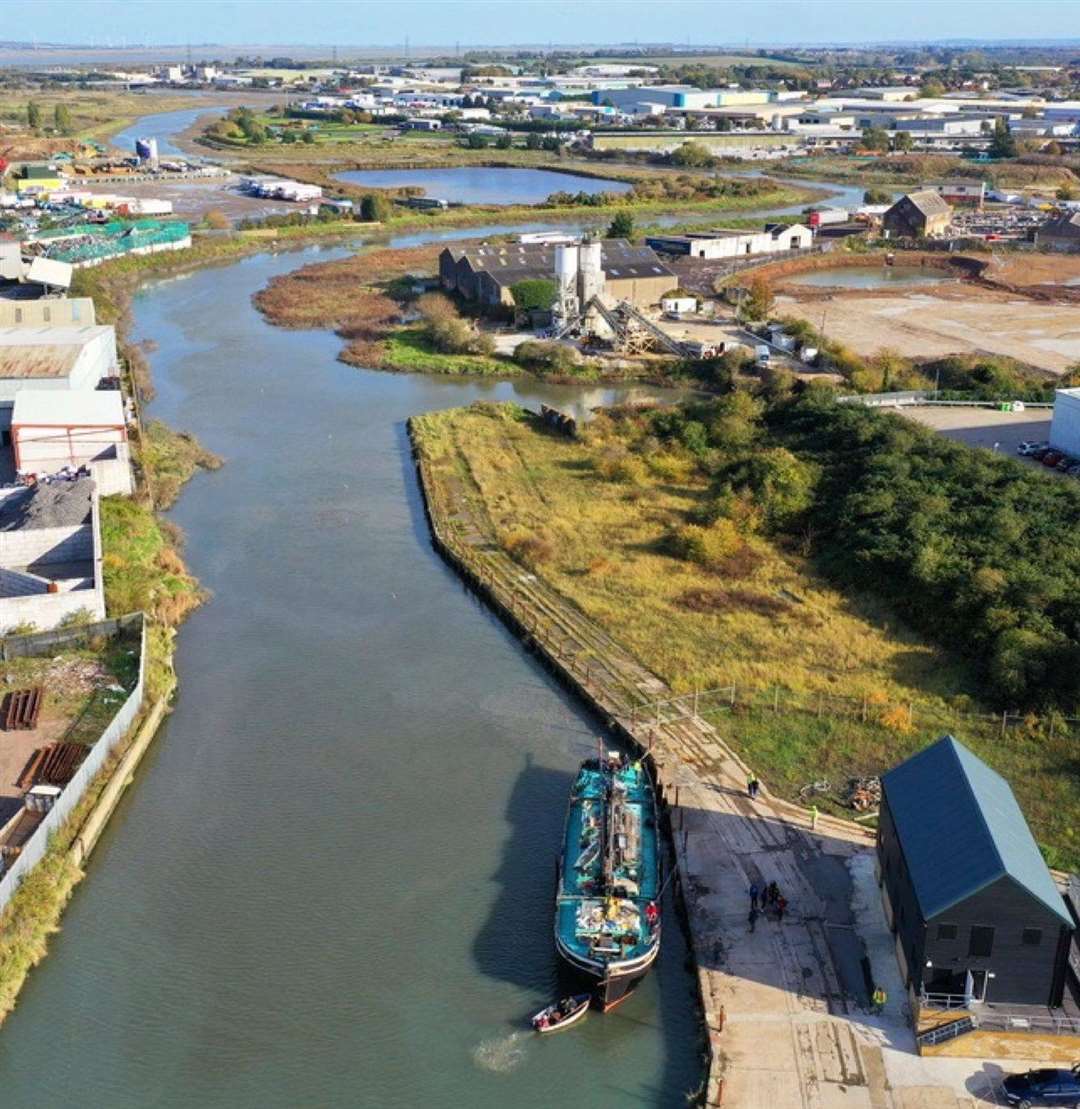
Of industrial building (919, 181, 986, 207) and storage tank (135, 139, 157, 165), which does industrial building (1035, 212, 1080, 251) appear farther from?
storage tank (135, 139, 157, 165)

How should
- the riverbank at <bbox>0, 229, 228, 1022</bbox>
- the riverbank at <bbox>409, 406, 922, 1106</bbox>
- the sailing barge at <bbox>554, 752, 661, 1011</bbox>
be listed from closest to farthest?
the riverbank at <bbox>409, 406, 922, 1106</bbox>, the sailing barge at <bbox>554, 752, 661, 1011</bbox>, the riverbank at <bbox>0, 229, 228, 1022</bbox>

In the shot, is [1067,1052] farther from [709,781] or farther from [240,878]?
[240,878]

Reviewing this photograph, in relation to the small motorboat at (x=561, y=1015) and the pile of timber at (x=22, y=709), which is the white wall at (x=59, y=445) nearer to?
the pile of timber at (x=22, y=709)

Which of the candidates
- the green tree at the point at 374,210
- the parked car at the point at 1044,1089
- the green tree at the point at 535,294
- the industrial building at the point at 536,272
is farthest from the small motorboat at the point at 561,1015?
the green tree at the point at 374,210

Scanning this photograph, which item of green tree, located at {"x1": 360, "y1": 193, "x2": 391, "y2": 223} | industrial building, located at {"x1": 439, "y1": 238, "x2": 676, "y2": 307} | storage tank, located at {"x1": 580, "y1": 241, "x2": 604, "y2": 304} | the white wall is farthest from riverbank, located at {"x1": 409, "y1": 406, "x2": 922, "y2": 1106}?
green tree, located at {"x1": 360, "y1": 193, "x2": 391, "y2": 223}

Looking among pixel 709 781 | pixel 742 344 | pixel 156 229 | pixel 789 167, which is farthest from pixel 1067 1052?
pixel 789 167
